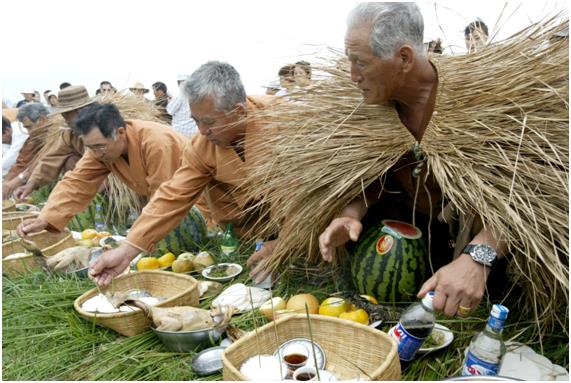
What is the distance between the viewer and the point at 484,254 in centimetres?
133

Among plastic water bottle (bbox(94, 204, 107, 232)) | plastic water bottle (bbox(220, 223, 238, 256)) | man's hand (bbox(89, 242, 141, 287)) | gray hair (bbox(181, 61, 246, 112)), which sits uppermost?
gray hair (bbox(181, 61, 246, 112))

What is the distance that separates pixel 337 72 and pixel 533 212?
1.02 metres

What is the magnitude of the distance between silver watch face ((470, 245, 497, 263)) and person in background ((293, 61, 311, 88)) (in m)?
1.09

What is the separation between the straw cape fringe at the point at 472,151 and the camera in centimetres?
133

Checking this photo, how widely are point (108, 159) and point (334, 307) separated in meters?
1.97

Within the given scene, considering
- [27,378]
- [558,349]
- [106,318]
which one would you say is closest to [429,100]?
[558,349]

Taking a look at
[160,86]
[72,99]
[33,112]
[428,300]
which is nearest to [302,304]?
[428,300]

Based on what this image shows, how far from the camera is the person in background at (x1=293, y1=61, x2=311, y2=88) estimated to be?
2.07 m

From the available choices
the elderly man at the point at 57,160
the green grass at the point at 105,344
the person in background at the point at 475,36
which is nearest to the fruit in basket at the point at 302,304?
the green grass at the point at 105,344

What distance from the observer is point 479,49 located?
1.74 meters

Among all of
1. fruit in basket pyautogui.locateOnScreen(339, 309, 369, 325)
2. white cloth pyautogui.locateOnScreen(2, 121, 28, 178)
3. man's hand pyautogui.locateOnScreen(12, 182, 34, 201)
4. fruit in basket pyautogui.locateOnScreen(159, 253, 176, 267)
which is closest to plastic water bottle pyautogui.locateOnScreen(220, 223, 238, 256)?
fruit in basket pyautogui.locateOnScreen(159, 253, 176, 267)

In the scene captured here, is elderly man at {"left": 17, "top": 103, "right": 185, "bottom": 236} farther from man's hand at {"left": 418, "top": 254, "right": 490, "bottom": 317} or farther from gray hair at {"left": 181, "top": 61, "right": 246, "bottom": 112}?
man's hand at {"left": 418, "top": 254, "right": 490, "bottom": 317}

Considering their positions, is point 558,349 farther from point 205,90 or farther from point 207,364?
point 205,90

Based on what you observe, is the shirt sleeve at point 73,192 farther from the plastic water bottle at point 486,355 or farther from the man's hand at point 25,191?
the plastic water bottle at point 486,355
